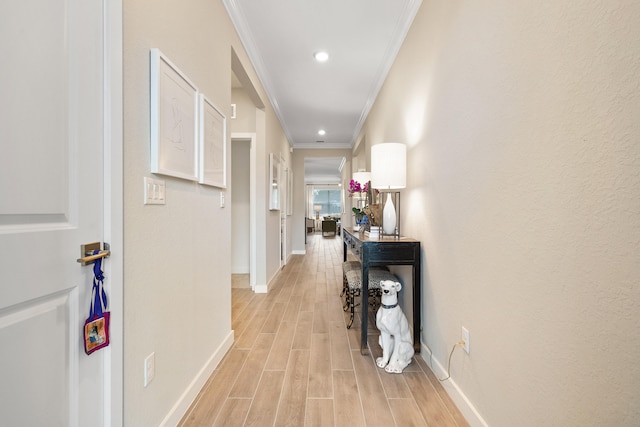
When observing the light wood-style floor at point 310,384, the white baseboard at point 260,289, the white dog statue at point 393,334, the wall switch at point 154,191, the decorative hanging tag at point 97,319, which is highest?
the wall switch at point 154,191

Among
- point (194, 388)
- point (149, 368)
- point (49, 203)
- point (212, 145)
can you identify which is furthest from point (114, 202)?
point (194, 388)

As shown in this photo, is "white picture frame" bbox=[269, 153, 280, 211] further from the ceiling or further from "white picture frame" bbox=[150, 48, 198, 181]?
"white picture frame" bbox=[150, 48, 198, 181]

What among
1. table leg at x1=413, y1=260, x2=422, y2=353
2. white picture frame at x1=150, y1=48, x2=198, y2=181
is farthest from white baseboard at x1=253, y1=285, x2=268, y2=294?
white picture frame at x1=150, y1=48, x2=198, y2=181

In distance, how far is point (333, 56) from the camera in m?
2.99

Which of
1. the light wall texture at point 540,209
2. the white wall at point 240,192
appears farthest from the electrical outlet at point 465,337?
the white wall at point 240,192

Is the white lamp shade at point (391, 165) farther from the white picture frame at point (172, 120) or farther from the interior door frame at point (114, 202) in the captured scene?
the interior door frame at point (114, 202)

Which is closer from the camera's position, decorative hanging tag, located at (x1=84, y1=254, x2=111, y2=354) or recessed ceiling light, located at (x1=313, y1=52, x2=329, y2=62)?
decorative hanging tag, located at (x1=84, y1=254, x2=111, y2=354)

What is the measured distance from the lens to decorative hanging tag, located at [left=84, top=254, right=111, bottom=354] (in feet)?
2.98

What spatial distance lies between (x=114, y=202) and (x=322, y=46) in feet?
8.22

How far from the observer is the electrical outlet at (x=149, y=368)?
1.21m

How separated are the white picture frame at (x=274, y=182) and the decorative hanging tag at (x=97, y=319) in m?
3.07

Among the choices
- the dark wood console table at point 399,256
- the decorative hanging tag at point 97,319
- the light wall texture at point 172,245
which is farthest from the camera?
the dark wood console table at point 399,256

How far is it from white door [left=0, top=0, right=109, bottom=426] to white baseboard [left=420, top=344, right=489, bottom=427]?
5.13ft

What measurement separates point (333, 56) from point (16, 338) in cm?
313
